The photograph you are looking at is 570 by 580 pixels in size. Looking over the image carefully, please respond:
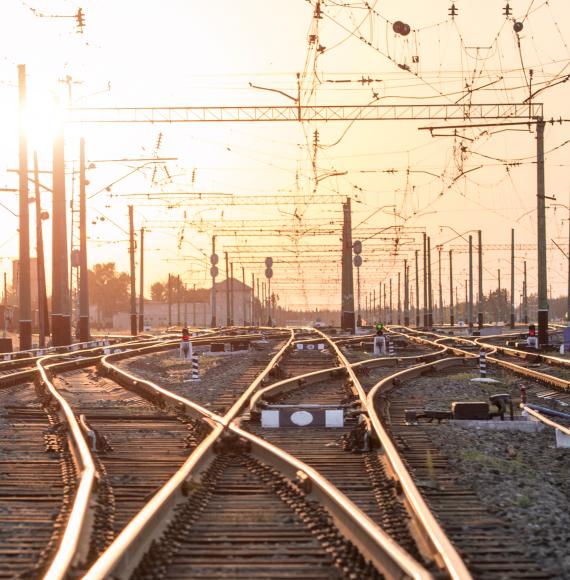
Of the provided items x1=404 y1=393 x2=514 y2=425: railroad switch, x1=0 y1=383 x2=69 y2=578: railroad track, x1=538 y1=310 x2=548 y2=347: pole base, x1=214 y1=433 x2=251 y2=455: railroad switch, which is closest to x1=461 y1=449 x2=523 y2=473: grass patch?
x1=214 y1=433 x2=251 y2=455: railroad switch

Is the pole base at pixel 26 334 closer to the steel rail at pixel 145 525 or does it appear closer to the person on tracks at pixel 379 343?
the person on tracks at pixel 379 343

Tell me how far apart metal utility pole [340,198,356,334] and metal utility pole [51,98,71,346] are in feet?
69.7

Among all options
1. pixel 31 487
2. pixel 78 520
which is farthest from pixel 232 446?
pixel 78 520

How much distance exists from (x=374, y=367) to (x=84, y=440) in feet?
62.9

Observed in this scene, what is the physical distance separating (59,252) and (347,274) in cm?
2541

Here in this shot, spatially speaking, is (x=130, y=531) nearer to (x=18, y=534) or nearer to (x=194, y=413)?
(x=18, y=534)

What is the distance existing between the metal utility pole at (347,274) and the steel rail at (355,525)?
49915mm

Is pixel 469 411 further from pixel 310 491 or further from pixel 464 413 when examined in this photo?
pixel 310 491

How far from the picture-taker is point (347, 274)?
2500 inches

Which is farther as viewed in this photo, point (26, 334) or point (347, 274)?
point (347, 274)

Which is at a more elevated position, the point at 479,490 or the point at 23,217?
the point at 23,217

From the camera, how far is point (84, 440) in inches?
497

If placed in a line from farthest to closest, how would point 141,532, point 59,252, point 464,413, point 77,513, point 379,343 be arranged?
point 59,252 → point 379,343 → point 464,413 → point 77,513 → point 141,532

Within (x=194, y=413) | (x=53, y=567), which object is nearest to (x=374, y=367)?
(x=194, y=413)
